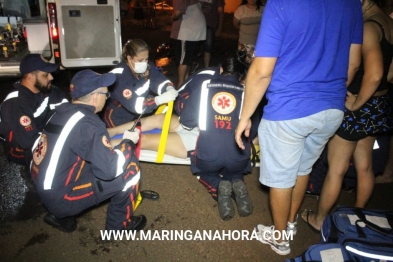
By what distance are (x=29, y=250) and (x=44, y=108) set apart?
1237 millimetres

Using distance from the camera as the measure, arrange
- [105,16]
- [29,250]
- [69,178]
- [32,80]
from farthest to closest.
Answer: [105,16]
[32,80]
[29,250]
[69,178]

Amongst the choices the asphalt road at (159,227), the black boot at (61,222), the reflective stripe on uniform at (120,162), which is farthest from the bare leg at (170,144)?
the black boot at (61,222)

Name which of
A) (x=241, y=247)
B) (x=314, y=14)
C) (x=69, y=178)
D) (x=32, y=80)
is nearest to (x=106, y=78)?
(x=69, y=178)

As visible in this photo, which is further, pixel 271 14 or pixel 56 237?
pixel 56 237

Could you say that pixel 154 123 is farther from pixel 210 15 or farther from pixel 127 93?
pixel 210 15

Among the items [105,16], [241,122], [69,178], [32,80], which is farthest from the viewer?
[105,16]

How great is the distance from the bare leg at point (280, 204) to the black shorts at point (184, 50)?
3406 millimetres

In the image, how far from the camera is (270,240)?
2.53m

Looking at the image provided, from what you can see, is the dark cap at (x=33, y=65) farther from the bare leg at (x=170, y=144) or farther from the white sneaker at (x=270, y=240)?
the white sneaker at (x=270, y=240)

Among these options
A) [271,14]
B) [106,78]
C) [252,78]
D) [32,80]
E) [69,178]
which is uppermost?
[271,14]

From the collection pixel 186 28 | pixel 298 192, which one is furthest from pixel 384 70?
pixel 186 28

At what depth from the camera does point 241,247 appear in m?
2.57

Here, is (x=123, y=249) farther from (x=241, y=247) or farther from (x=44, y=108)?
(x=44, y=108)

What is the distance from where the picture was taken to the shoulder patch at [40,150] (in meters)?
2.18
